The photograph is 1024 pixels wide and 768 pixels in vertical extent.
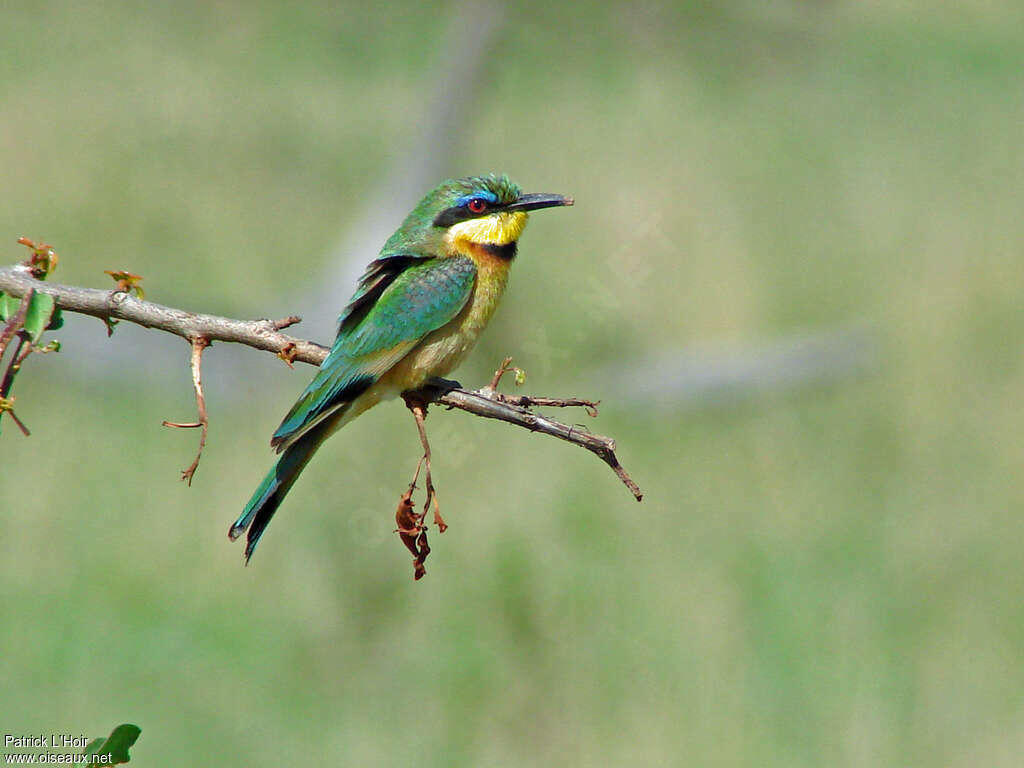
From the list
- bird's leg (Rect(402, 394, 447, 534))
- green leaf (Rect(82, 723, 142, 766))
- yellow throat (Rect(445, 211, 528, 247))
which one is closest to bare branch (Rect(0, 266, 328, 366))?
bird's leg (Rect(402, 394, 447, 534))

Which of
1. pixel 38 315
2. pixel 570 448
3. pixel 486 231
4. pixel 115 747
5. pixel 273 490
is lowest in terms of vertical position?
pixel 115 747

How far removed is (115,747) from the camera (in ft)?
5.30

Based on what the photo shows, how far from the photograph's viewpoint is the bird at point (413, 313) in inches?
106

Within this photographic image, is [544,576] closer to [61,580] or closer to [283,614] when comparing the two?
[283,614]

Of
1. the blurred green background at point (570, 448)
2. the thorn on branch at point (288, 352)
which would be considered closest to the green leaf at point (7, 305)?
the thorn on branch at point (288, 352)

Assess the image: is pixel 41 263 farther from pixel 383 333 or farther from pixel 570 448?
pixel 570 448

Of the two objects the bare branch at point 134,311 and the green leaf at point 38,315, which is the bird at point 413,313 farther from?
the green leaf at point 38,315

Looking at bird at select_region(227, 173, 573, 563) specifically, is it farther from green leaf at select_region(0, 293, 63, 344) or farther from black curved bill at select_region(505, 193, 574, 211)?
green leaf at select_region(0, 293, 63, 344)

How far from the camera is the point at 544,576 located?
4379mm

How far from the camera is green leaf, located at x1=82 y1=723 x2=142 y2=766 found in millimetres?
1611

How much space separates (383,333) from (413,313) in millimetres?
144

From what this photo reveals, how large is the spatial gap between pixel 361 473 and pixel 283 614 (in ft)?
2.14

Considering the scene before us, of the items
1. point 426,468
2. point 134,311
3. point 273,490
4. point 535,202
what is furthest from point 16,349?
point 535,202

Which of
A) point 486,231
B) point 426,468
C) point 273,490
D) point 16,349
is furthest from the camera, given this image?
point 486,231
